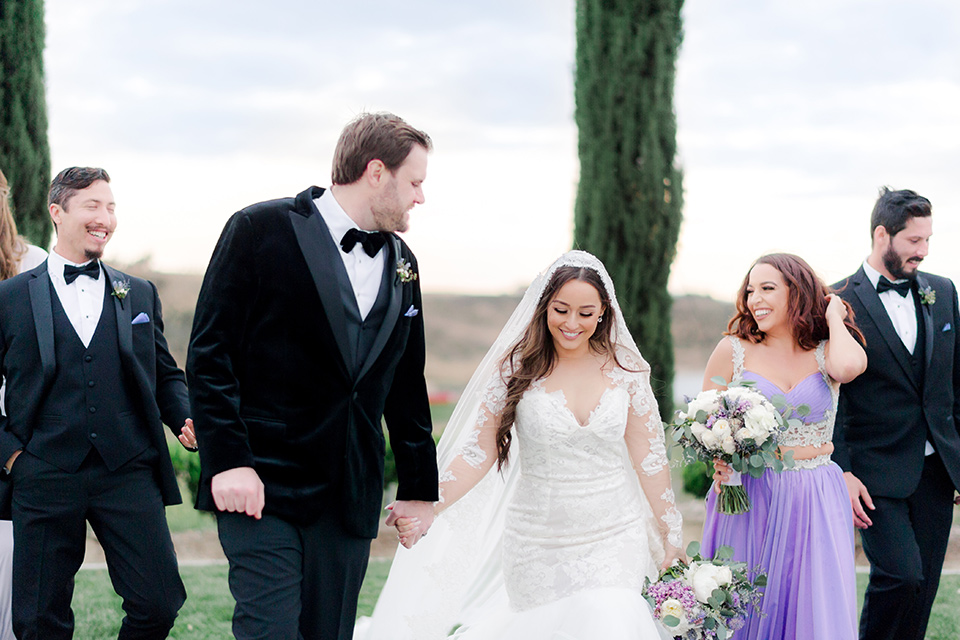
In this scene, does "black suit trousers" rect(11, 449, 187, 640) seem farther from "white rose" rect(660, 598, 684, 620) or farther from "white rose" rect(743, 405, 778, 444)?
"white rose" rect(743, 405, 778, 444)

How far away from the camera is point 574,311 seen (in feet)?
13.1

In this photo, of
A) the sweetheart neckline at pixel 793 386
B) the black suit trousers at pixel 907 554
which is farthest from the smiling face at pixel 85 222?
the black suit trousers at pixel 907 554

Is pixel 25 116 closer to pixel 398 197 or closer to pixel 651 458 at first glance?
pixel 398 197

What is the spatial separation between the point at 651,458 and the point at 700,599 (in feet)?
2.12

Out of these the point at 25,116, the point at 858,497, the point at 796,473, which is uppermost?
the point at 25,116

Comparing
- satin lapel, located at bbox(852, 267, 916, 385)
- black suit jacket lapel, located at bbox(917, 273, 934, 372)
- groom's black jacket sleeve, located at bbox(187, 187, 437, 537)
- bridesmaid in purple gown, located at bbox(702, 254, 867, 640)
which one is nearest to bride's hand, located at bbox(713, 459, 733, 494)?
bridesmaid in purple gown, located at bbox(702, 254, 867, 640)

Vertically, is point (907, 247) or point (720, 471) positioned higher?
point (907, 247)

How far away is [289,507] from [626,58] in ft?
21.4

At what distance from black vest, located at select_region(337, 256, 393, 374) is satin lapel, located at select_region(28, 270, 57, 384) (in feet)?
5.86

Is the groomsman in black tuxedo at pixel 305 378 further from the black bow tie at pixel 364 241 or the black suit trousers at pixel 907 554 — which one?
the black suit trousers at pixel 907 554

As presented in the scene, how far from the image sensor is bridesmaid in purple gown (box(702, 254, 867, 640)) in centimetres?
420

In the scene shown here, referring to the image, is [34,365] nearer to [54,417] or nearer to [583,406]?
[54,417]

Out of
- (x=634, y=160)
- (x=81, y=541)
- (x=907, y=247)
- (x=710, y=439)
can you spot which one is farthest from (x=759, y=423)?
(x=634, y=160)

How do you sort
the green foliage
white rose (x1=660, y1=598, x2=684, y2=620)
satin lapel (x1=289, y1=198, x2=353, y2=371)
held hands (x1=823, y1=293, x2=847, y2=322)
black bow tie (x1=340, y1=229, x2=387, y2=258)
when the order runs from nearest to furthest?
satin lapel (x1=289, y1=198, x2=353, y2=371)
black bow tie (x1=340, y1=229, x2=387, y2=258)
white rose (x1=660, y1=598, x2=684, y2=620)
held hands (x1=823, y1=293, x2=847, y2=322)
the green foliage
